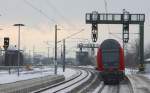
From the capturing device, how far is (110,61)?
43219 millimetres

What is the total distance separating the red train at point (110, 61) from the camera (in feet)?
140

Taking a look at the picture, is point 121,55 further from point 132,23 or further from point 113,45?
point 132,23

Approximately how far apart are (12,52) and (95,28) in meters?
76.7

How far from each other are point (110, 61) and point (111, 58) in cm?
29

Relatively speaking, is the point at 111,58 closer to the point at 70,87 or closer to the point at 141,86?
the point at 70,87

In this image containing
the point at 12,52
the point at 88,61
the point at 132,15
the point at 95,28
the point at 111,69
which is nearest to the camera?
the point at 111,69

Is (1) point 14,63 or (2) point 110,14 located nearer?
(2) point 110,14

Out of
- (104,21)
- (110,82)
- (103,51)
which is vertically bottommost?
(110,82)

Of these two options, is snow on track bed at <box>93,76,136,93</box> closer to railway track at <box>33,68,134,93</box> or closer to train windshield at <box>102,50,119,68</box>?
railway track at <box>33,68,134,93</box>

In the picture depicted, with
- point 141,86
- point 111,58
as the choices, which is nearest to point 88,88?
point 141,86

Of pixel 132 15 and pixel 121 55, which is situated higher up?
pixel 132 15

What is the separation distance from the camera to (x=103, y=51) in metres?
43.3

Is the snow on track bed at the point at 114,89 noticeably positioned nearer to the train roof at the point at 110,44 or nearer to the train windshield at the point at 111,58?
the train windshield at the point at 111,58

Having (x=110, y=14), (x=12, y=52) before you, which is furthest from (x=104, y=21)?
(x=12, y=52)
